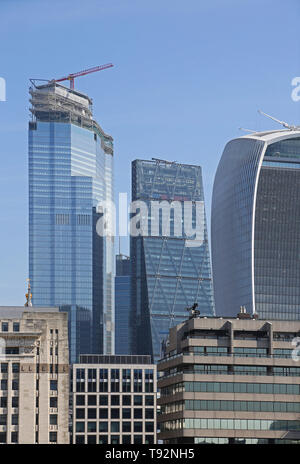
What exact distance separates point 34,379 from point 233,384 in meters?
24.4

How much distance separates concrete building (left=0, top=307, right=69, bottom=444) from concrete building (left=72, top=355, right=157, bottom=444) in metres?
66.6

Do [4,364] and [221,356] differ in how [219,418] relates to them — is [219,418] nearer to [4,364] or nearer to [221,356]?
[221,356]

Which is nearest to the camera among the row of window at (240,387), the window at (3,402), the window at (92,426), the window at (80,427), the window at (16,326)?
the window at (3,402)

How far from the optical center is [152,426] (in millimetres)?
179250

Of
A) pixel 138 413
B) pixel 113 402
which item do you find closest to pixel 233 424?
pixel 138 413

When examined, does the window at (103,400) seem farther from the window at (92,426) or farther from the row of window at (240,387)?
the row of window at (240,387)

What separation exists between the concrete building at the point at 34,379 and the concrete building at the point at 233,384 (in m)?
14.3

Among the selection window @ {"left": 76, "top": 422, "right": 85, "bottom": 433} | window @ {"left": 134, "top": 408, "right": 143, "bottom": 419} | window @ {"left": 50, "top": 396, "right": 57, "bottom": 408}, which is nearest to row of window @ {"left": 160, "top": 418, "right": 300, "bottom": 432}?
window @ {"left": 50, "top": 396, "right": 57, "bottom": 408}

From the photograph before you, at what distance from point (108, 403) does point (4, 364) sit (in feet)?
249

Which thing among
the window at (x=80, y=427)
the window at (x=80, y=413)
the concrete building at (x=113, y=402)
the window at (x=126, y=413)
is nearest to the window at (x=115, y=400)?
the concrete building at (x=113, y=402)

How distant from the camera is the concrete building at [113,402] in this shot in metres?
178

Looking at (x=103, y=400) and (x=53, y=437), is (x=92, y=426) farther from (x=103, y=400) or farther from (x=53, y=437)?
(x=53, y=437)
